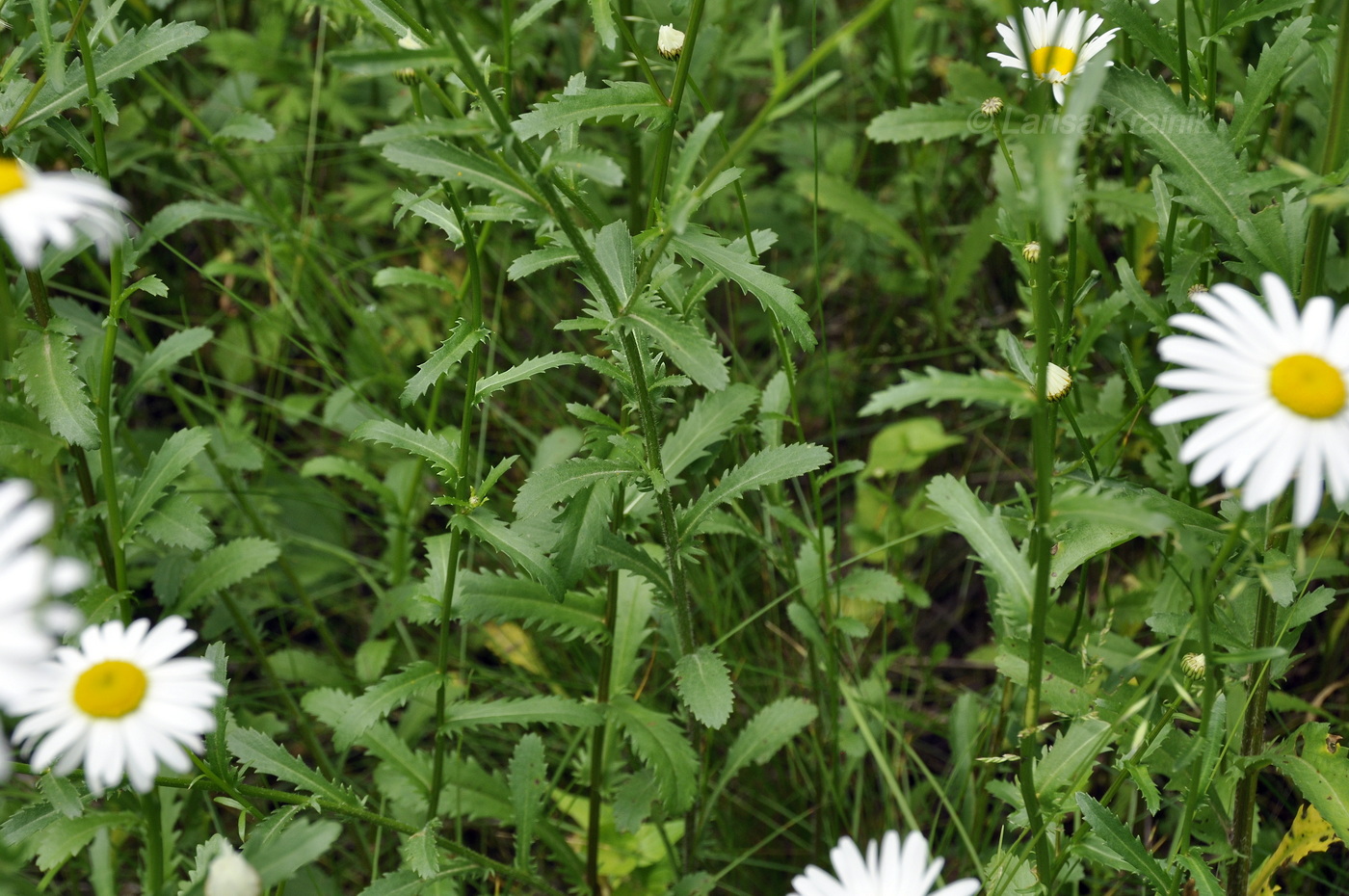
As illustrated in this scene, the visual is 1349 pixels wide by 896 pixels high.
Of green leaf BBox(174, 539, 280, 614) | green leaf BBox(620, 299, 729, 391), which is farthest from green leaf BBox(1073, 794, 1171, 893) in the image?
green leaf BBox(174, 539, 280, 614)

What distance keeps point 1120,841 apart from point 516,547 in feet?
3.51

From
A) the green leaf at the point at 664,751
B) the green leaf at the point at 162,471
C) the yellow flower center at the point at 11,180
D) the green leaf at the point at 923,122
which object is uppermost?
the green leaf at the point at 923,122

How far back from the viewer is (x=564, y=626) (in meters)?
2.11

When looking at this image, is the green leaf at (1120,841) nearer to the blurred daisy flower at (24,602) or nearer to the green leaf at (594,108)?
the green leaf at (594,108)

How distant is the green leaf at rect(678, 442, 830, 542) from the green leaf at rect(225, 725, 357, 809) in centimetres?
73

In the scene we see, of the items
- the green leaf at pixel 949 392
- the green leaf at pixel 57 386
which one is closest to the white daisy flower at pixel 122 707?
the green leaf at pixel 57 386

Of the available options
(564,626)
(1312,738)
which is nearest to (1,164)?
(564,626)

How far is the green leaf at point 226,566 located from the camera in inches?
96.6

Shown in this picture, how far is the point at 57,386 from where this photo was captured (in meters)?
2.06

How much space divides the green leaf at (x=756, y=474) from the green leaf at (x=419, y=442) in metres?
0.43

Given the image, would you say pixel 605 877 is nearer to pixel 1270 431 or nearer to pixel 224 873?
pixel 224 873

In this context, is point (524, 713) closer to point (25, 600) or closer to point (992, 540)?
point (992, 540)

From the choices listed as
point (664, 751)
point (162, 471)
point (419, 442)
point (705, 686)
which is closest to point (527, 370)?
point (419, 442)

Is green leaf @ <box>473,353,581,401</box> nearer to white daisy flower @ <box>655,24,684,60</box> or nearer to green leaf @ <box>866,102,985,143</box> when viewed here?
white daisy flower @ <box>655,24,684,60</box>
